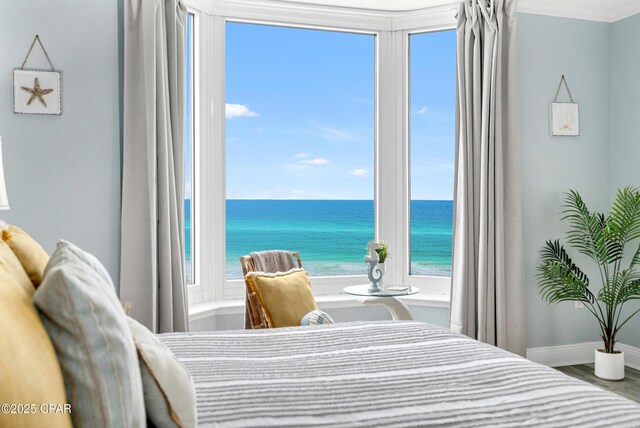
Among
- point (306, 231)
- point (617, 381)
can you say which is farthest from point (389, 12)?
point (306, 231)

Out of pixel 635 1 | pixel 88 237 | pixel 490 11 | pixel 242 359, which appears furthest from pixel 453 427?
pixel 635 1

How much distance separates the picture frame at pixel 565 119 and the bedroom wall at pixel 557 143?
0.05m

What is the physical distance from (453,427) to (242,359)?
0.80 m

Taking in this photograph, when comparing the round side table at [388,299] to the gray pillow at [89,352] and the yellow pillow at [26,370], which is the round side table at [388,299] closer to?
the gray pillow at [89,352]

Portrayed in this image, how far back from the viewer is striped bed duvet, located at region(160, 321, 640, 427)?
4.46ft

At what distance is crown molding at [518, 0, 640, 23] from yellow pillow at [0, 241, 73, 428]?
408 cm

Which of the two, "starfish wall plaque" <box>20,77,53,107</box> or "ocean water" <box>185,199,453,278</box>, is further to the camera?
"ocean water" <box>185,199,453,278</box>

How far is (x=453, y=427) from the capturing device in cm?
131

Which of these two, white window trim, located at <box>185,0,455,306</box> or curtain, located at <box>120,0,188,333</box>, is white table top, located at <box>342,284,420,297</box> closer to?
white window trim, located at <box>185,0,455,306</box>

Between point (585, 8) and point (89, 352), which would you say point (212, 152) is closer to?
point (585, 8)

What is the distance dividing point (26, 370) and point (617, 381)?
401cm

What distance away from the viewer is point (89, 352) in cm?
96

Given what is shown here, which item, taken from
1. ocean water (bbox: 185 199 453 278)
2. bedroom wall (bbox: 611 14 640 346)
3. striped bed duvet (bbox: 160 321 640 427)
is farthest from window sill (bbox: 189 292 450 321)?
ocean water (bbox: 185 199 453 278)

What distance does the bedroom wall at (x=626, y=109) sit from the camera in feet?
13.6
